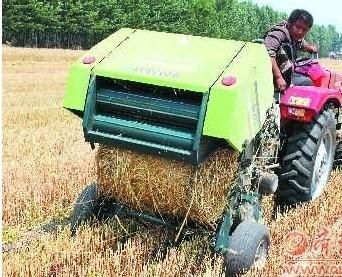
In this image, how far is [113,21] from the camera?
5022 cm

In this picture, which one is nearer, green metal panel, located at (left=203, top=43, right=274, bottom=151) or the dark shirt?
green metal panel, located at (left=203, top=43, right=274, bottom=151)

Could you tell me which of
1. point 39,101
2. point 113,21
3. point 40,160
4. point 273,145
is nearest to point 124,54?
point 273,145

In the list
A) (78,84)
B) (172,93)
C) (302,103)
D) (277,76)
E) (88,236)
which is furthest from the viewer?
(302,103)

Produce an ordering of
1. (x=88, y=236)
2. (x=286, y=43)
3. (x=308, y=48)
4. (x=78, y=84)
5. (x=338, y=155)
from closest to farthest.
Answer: (x=78, y=84) < (x=88, y=236) < (x=286, y=43) < (x=308, y=48) < (x=338, y=155)

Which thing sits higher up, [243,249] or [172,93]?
[172,93]

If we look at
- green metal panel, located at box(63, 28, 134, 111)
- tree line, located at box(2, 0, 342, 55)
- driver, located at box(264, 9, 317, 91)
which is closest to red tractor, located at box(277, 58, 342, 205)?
driver, located at box(264, 9, 317, 91)

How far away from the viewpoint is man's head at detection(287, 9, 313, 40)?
16.1 ft

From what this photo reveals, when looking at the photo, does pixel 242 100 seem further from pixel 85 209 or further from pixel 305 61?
pixel 305 61

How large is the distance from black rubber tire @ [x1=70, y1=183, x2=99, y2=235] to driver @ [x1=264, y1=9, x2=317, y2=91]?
1.66 metres

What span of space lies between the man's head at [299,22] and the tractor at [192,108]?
902 millimetres

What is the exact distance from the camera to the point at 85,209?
452 cm

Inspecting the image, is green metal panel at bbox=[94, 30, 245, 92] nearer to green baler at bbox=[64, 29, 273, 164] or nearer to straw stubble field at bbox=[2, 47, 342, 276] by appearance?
green baler at bbox=[64, 29, 273, 164]

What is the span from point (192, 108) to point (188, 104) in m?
0.05

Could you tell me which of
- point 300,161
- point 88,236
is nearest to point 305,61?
point 300,161
